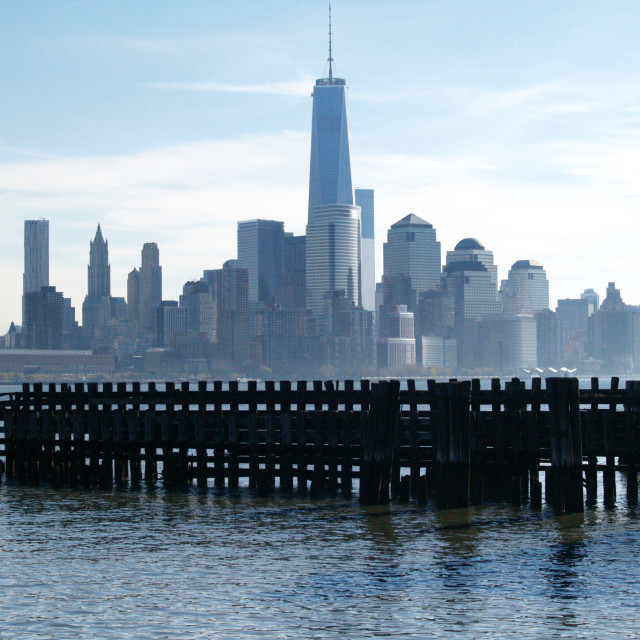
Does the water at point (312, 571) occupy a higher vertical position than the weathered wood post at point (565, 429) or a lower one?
lower

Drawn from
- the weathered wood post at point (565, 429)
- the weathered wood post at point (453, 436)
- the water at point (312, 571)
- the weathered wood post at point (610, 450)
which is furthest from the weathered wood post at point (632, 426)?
the weathered wood post at point (453, 436)

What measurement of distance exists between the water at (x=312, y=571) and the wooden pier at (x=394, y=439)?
43.1 inches

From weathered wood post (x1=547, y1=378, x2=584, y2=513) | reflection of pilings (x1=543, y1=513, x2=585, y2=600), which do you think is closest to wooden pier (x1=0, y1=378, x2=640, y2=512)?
weathered wood post (x1=547, y1=378, x2=584, y2=513)

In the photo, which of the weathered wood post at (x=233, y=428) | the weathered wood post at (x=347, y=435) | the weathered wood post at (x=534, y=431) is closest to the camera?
the weathered wood post at (x=534, y=431)

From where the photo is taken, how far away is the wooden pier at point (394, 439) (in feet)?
101

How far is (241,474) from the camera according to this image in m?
37.0

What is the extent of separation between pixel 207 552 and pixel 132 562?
6.59 feet

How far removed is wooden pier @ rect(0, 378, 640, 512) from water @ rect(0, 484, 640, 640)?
1094 mm

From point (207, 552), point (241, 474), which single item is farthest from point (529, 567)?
point (241, 474)

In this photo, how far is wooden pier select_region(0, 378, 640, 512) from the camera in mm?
30781

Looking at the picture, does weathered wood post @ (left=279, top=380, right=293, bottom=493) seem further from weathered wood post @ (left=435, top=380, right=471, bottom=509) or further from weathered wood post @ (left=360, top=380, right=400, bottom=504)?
weathered wood post @ (left=435, top=380, right=471, bottom=509)

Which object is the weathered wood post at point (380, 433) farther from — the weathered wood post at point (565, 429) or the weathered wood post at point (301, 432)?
the weathered wood post at point (565, 429)

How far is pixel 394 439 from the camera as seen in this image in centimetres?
3209

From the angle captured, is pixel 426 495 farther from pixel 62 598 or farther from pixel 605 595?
pixel 62 598
